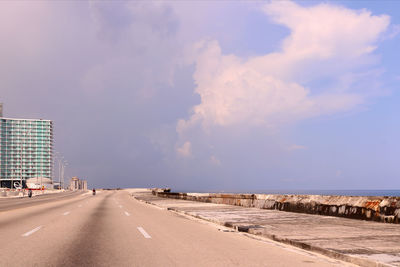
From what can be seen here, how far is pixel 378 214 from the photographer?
44.0ft

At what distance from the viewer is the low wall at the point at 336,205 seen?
13016 millimetres

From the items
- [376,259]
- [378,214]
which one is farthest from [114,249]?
[378,214]

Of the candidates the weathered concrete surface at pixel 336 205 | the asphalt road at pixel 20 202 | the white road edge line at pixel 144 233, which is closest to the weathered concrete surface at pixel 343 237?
the weathered concrete surface at pixel 336 205

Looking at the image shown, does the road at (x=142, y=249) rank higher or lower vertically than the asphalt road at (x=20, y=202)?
higher

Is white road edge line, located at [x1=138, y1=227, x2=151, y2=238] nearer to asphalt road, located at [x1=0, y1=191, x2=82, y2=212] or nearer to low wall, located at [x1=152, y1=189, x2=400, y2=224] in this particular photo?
low wall, located at [x1=152, y1=189, x2=400, y2=224]

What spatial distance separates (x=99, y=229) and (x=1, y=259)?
6.02 metres

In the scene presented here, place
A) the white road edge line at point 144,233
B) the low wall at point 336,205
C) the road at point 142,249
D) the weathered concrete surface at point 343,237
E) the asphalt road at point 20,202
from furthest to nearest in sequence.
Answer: the asphalt road at point 20,202 < the low wall at point 336,205 < the white road edge line at point 144,233 < the weathered concrete surface at point 343,237 < the road at point 142,249

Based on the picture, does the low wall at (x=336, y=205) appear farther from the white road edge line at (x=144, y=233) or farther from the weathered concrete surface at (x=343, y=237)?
the white road edge line at (x=144, y=233)

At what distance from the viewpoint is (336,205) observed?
15.9m

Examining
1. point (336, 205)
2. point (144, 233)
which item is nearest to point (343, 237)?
point (336, 205)

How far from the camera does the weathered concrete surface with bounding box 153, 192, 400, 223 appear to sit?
42.7 ft

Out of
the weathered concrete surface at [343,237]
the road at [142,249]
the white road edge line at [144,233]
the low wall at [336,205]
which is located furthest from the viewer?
the low wall at [336,205]

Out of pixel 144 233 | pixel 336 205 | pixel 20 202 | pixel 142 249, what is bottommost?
pixel 20 202

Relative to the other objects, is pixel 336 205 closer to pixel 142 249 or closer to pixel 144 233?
pixel 144 233
